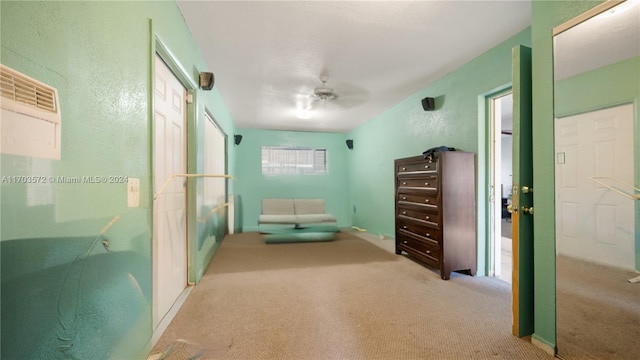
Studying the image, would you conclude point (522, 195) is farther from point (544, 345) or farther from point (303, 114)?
point (303, 114)

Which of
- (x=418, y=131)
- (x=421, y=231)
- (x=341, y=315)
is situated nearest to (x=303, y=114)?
(x=418, y=131)

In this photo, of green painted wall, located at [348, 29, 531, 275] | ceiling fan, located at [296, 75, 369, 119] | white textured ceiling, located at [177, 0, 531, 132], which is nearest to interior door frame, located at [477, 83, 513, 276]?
green painted wall, located at [348, 29, 531, 275]

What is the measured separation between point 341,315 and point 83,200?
5.53 feet

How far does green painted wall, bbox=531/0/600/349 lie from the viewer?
139 cm

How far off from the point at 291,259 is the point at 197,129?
1.98 meters

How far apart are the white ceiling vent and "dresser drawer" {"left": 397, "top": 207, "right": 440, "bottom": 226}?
9.37 ft

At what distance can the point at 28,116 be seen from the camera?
0.69 m

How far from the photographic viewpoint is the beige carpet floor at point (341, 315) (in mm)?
1443

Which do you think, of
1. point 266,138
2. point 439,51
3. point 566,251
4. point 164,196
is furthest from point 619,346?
point 266,138

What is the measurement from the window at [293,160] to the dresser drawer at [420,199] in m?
2.97

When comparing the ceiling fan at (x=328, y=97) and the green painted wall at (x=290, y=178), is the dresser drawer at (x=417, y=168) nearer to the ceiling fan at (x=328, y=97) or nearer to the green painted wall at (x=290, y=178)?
the ceiling fan at (x=328, y=97)

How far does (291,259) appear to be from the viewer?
3.25 metres

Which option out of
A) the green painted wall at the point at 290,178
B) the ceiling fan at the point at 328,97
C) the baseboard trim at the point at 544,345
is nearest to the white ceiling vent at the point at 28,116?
the baseboard trim at the point at 544,345

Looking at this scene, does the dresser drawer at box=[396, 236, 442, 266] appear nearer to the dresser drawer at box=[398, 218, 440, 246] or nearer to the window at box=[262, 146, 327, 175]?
the dresser drawer at box=[398, 218, 440, 246]
